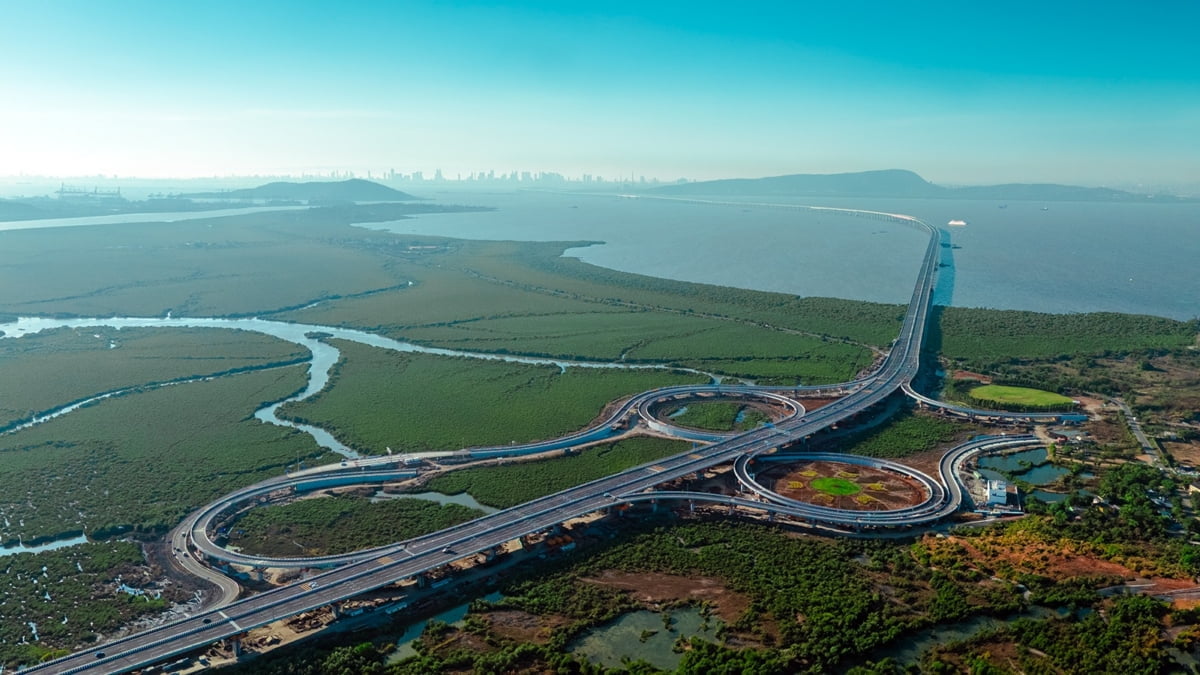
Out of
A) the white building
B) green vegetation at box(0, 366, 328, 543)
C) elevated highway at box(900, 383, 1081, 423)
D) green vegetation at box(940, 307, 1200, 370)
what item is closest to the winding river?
green vegetation at box(0, 366, 328, 543)

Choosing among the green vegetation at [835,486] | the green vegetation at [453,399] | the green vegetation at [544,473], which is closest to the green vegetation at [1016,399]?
the green vegetation at [835,486]

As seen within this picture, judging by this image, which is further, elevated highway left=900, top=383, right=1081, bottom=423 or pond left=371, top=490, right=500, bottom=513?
elevated highway left=900, top=383, right=1081, bottom=423

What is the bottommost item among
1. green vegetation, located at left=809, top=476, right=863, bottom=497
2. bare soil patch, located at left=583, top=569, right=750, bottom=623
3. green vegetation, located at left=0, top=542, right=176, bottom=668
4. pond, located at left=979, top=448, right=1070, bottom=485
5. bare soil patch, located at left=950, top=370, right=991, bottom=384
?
green vegetation, located at left=0, top=542, right=176, bottom=668

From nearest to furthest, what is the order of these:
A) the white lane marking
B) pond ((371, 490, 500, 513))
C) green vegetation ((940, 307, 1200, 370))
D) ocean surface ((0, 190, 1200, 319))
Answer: the white lane marking → pond ((371, 490, 500, 513)) → green vegetation ((940, 307, 1200, 370)) → ocean surface ((0, 190, 1200, 319))

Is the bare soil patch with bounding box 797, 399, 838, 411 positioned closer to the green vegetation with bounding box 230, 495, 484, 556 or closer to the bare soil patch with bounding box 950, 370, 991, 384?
the bare soil patch with bounding box 950, 370, 991, 384

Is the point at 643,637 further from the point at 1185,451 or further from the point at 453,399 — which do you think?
the point at 1185,451

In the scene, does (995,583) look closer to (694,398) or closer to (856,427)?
(856,427)

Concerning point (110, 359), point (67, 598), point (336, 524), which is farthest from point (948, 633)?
point (110, 359)
